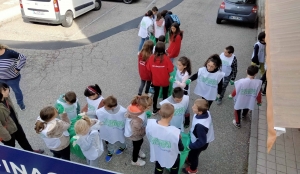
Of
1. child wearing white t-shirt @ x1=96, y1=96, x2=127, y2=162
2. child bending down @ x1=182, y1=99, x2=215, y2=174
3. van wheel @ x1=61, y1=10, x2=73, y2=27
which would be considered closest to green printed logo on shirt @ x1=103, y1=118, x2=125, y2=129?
child wearing white t-shirt @ x1=96, y1=96, x2=127, y2=162

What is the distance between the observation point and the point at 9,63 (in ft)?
16.3

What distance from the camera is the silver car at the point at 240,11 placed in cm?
1067

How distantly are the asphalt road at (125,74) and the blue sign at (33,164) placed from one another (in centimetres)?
278

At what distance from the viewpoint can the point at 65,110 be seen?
4191 millimetres

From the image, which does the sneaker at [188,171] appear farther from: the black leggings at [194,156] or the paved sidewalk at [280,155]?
the paved sidewalk at [280,155]

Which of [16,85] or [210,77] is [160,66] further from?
[16,85]

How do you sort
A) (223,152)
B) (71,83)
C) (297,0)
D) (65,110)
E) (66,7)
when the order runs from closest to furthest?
(65,110) < (223,152) < (297,0) < (71,83) < (66,7)

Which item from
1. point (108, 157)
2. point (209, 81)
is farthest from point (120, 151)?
point (209, 81)

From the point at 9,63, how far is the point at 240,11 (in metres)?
8.91

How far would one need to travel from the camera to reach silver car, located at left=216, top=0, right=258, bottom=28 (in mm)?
10672

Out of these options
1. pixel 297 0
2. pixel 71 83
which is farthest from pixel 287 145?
pixel 71 83

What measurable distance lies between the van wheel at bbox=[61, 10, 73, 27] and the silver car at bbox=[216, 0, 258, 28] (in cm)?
614

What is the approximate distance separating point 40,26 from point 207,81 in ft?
27.0

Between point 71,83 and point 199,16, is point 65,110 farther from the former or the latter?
point 199,16
